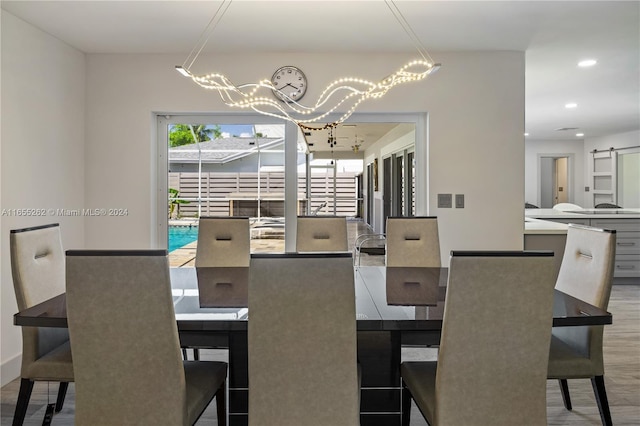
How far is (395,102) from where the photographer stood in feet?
13.9

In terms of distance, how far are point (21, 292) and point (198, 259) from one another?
54.0 inches

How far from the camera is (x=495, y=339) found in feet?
5.33

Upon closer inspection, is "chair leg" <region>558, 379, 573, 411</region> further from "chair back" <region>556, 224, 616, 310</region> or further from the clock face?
the clock face

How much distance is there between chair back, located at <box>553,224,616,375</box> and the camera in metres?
2.13

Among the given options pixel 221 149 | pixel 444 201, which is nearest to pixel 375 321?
pixel 444 201

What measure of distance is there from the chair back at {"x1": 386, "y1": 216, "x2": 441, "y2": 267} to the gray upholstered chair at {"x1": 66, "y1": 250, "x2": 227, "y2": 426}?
206 centimetres

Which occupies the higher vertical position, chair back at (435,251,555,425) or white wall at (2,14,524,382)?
white wall at (2,14,524,382)

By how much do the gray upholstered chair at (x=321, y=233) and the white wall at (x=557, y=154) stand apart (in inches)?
364

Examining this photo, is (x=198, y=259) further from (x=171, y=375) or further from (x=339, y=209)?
(x=339, y=209)

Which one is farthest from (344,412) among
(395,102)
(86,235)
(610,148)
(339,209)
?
(610,148)

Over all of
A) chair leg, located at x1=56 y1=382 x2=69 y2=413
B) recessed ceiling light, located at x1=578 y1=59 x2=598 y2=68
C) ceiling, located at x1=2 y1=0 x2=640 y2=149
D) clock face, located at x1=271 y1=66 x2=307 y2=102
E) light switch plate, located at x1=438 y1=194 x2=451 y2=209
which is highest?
recessed ceiling light, located at x1=578 y1=59 x2=598 y2=68

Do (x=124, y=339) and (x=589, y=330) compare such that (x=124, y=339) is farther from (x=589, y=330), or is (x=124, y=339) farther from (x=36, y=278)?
(x=589, y=330)

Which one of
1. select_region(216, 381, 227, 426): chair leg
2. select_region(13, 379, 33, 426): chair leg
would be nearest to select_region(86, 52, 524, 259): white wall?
select_region(13, 379, 33, 426): chair leg

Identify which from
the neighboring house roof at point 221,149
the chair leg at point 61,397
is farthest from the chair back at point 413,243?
the chair leg at point 61,397
